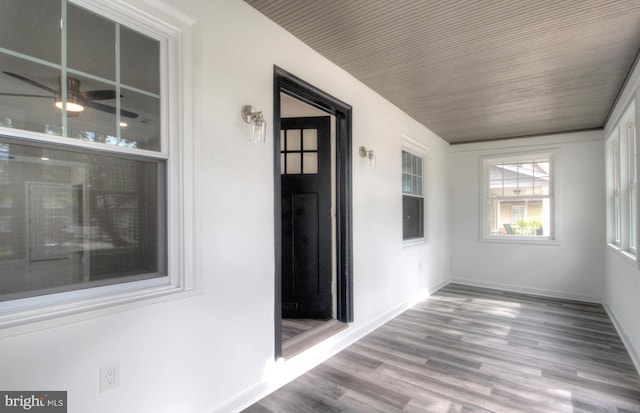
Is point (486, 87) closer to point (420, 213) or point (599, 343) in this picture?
point (420, 213)

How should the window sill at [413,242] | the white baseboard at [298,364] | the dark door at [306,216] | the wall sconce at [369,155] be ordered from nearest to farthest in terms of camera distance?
the white baseboard at [298,364]
the wall sconce at [369,155]
the dark door at [306,216]
the window sill at [413,242]

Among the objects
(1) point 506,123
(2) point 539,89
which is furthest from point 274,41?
(1) point 506,123

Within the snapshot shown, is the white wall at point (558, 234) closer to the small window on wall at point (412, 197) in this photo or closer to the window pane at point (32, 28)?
the small window on wall at point (412, 197)

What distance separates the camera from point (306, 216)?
3.70 meters

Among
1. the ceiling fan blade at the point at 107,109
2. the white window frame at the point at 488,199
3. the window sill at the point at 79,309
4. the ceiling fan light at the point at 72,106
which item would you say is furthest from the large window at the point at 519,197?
the ceiling fan light at the point at 72,106

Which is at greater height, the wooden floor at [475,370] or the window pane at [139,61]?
the window pane at [139,61]

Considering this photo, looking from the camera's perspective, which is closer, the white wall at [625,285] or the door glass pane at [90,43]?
the door glass pane at [90,43]

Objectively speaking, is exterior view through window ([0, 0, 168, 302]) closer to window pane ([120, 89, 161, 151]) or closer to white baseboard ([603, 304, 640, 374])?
window pane ([120, 89, 161, 151])

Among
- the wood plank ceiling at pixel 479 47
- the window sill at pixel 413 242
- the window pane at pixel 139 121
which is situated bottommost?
the window sill at pixel 413 242

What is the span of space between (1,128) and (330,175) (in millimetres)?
2673

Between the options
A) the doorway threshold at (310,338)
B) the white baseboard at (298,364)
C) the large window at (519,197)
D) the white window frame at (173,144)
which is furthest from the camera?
the large window at (519,197)

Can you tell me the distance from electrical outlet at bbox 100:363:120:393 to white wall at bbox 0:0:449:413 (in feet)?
0.07

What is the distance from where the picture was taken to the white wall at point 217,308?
1.45 meters

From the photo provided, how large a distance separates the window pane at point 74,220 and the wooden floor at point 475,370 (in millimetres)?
1333
